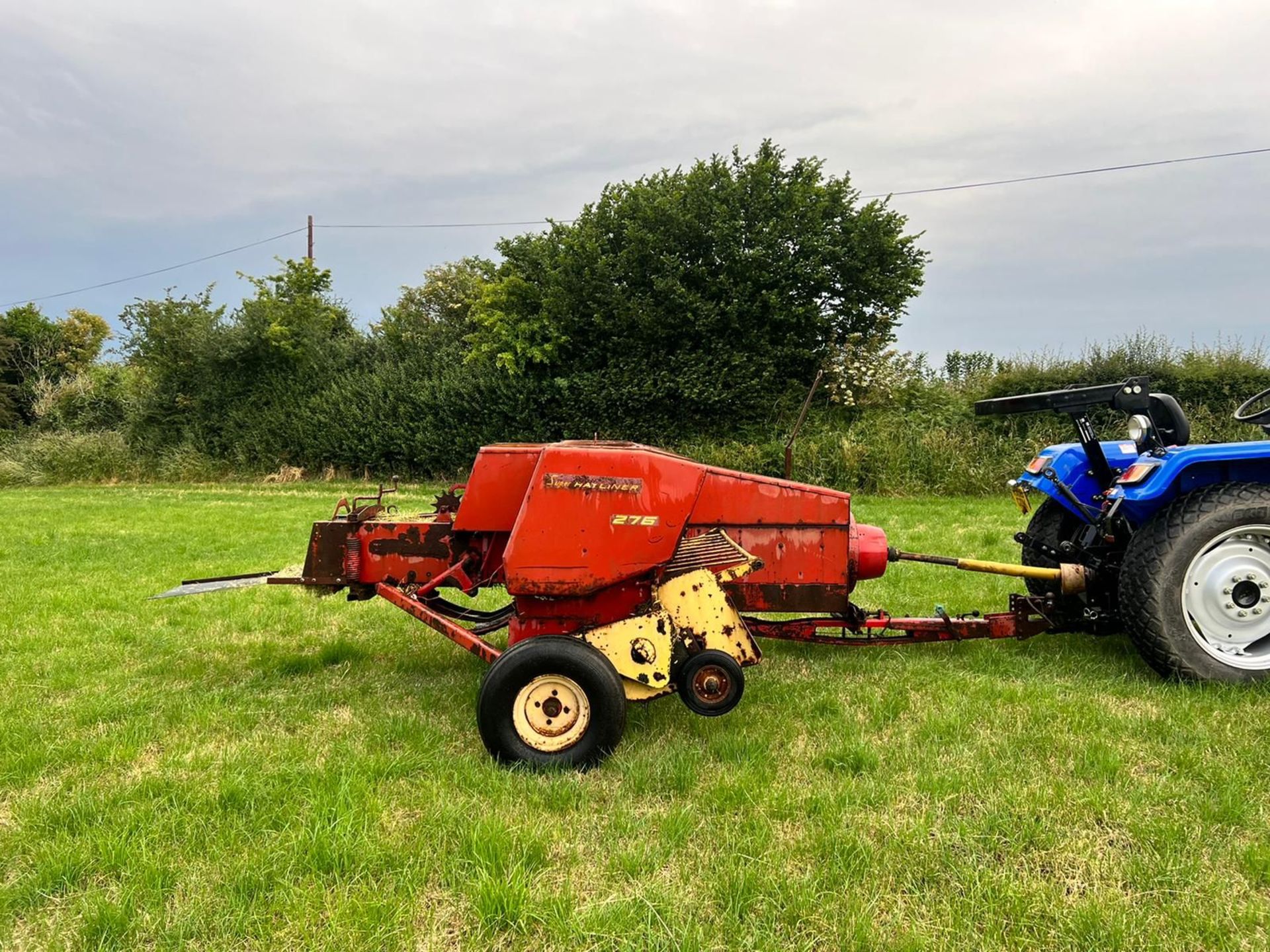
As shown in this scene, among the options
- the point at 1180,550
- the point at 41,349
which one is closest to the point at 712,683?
the point at 1180,550

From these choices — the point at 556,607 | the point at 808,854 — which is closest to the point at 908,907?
the point at 808,854

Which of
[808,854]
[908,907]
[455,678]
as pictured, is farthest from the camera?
[455,678]

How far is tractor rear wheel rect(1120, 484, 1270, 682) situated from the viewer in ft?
11.9

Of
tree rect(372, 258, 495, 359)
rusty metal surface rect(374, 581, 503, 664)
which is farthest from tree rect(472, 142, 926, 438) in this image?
rusty metal surface rect(374, 581, 503, 664)

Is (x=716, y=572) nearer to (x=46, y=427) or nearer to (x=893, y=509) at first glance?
(x=893, y=509)

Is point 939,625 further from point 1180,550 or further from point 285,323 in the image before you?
point 285,323

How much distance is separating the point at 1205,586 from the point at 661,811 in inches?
114

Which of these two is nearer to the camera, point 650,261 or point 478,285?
point 650,261

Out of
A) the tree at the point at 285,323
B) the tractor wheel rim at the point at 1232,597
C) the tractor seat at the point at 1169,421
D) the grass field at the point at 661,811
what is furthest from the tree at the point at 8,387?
the tractor wheel rim at the point at 1232,597

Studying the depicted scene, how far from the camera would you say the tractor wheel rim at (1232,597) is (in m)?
3.70

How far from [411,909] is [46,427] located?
30057 millimetres

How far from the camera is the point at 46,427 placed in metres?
25.6

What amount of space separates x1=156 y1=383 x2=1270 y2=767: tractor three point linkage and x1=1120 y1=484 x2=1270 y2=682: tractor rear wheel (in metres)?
0.05

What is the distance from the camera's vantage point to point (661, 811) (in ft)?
8.70
